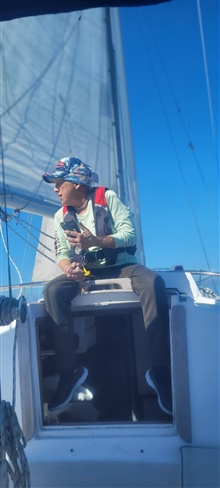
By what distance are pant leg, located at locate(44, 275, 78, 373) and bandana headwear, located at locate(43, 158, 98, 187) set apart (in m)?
0.64

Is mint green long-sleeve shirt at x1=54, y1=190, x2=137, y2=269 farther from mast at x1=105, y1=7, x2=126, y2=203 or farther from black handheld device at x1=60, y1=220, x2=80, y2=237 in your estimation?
mast at x1=105, y1=7, x2=126, y2=203

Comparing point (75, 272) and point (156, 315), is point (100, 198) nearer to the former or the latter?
point (75, 272)

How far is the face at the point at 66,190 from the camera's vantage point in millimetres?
2510

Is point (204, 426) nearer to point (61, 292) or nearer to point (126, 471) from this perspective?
point (126, 471)

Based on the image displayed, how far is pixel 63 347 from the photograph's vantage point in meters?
2.20

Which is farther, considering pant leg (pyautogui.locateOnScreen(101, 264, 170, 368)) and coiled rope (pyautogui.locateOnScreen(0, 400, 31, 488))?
pant leg (pyautogui.locateOnScreen(101, 264, 170, 368))

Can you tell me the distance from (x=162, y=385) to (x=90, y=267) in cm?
74

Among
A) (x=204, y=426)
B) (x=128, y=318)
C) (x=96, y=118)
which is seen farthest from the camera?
(x=96, y=118)

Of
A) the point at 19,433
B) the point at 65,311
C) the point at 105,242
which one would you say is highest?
the point at 105,242

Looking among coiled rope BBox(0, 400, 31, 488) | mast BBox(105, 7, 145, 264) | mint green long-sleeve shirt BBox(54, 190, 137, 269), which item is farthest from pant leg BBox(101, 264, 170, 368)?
mast BBox(105, 7, 145, 264)

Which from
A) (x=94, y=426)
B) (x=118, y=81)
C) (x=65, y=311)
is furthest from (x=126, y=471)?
(x=118, y=81)

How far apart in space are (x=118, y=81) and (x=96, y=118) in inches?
39.9

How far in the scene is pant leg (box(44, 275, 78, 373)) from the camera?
2.18m

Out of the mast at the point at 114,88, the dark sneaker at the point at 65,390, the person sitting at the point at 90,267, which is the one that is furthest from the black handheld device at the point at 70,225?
the mast at the point at 114,88
